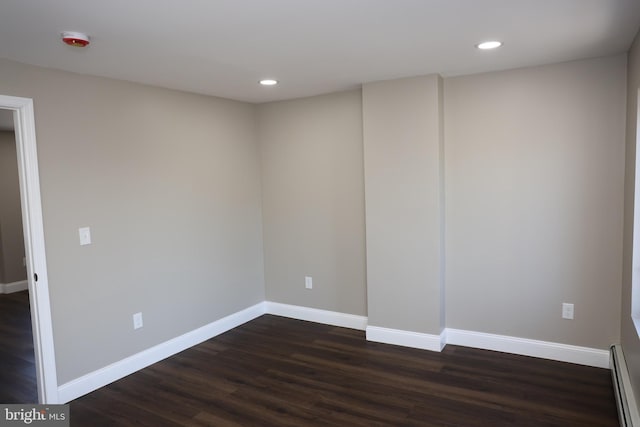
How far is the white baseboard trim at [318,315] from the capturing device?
425 centimetres

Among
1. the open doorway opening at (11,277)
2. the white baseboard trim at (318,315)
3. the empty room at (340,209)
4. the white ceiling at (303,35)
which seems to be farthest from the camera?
the white baseboard trim at (318,315)

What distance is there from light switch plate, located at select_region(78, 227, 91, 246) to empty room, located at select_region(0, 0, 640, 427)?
1cm

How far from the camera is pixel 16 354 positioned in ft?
12.7

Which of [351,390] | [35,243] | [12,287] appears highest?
[35,243]

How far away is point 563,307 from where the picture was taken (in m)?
3.31

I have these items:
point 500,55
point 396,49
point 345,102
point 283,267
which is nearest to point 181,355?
point 283,267

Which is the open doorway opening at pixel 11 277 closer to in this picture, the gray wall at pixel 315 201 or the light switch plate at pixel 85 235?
the light switch plate at pixel 85 235

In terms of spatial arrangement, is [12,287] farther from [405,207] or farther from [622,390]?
[622,390]

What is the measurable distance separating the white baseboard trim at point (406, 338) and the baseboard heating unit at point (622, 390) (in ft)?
3.99

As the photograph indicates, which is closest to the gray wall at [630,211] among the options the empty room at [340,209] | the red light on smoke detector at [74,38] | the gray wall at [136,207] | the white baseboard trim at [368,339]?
the empty room at [340,209]

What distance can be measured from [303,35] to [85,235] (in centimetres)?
207

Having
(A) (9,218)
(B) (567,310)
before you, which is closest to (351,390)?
(B) (567,310)

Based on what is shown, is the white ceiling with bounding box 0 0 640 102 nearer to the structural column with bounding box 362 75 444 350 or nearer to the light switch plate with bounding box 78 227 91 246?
the structural column with bounding box 362 75 444 350

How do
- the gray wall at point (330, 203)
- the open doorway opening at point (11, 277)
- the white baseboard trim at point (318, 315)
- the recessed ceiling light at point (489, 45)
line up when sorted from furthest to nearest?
the white baseboard trim at point (318, 315), the open doorway opening at point (11, 277), the gray wall at point (330, 203), the recessed ceiling light at point (489, 45)
